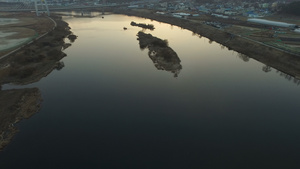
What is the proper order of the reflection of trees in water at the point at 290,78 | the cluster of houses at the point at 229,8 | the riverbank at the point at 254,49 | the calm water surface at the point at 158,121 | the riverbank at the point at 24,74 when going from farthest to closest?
1. the cluster of houses at the point at 229,8
2. the riverbank at the point at 254,49
3. the reflection of trees in water at the point at 290,78
4. the riverbank at the point at 24,74
5. the calm water surface at the point at 158,121

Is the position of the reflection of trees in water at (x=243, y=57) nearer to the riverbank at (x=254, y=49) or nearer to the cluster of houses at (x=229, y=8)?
the riverbank at (x=254, y=49)

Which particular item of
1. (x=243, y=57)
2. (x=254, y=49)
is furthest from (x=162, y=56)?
(x=254, y=49)

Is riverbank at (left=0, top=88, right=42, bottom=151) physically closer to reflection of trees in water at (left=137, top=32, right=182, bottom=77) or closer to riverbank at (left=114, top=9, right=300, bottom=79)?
reflection of trees in water at (left=137, top=32, right=182, bottom=77)

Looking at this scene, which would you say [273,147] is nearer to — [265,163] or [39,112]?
[265,163]

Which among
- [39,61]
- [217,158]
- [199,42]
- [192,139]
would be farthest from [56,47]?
[217,158]

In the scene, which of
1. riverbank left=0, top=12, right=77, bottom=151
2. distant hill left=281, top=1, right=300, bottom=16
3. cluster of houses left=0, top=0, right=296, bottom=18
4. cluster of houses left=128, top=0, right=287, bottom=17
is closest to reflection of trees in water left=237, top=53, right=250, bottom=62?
riverbank left=0, top=12, right=77, bottom=151

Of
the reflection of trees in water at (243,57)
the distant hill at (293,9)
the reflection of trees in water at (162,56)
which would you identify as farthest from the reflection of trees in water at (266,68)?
the distant hill at (293,9)

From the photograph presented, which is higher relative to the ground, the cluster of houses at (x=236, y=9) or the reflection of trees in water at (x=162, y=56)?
the cluster of houses at (x=236, y=9)
